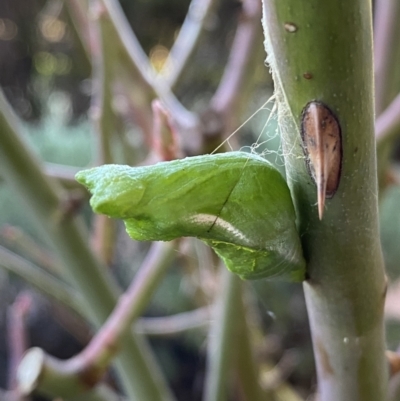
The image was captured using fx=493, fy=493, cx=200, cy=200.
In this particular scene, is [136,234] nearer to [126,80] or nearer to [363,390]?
[363,390]

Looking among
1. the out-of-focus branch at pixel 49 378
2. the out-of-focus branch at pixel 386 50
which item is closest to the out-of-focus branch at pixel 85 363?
the out-of-focus branch at pixel 49 378

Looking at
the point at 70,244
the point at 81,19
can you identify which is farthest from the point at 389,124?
the point at 81,19

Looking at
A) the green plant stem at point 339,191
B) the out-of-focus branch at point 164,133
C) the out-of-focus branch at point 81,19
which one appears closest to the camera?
the green plant stem at point 339,191

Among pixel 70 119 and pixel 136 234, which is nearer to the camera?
pixel 136 234

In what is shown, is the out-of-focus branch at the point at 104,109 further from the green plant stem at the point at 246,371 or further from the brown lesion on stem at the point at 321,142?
the brown lesion on stem at the point at 321,142

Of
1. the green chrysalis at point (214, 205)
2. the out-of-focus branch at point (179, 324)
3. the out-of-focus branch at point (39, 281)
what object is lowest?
the out-of-focus branch at point (179, 324)

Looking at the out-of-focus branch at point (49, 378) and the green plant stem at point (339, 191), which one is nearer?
the green plant stem at point (339, 191)

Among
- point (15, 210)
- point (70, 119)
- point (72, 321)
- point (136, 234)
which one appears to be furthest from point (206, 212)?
point (70, 119)

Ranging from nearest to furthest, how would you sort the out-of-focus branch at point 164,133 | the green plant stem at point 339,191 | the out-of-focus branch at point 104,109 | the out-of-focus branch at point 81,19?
the green plant stem at point 339,191 → the out-of-focus branch at point 164,133 → the out-of-focus branch at point 104,109 → the out-of-focus branch at point 81,19
